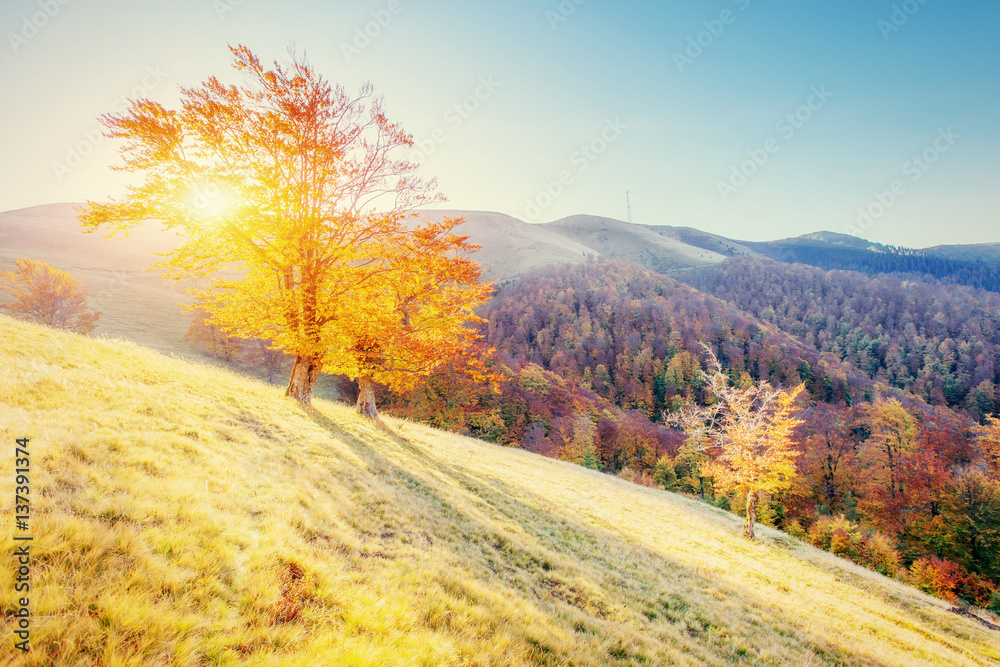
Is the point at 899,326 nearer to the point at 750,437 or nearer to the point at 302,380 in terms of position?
the point at 750,437

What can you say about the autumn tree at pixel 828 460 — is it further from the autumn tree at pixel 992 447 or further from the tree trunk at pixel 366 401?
the tree trunk at pixel 366 401

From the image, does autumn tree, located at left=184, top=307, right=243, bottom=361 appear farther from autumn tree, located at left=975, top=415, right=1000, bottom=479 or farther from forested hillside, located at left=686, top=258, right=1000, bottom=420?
forested hillside, located at left=686, top=258, right=1000, bottom=420

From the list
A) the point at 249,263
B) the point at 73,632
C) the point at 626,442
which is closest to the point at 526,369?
the point at 626,442

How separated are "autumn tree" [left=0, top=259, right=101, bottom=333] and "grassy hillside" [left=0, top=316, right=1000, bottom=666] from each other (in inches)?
2091

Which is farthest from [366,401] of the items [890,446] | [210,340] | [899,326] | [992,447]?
[899,326]

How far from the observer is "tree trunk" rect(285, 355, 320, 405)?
14539 mm

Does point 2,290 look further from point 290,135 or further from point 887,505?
point 887,505

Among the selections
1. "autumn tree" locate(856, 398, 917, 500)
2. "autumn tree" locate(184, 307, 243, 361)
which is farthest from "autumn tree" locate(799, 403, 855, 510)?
"autumn tree" locate(184, 307, 243, 361)

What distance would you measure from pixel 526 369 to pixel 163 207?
64.4 m

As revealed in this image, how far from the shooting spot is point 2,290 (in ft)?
166

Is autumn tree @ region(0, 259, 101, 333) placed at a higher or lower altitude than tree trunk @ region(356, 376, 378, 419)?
higher

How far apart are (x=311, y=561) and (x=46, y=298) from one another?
68121 mm

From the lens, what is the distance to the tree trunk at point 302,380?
14539 millimetres

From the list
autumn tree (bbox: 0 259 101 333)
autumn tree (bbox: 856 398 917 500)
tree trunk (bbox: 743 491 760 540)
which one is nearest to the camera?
tree trunk (bbox: 743 491 760 540)
